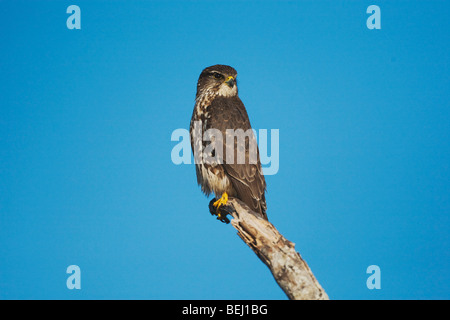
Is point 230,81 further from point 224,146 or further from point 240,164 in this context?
point 240,164

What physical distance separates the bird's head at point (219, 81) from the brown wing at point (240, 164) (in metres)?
0.10

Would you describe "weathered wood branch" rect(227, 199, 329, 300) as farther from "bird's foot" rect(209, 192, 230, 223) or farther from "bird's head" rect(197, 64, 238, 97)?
"bird's head" rect(197, 64, 238, 97)

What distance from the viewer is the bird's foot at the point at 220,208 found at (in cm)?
378

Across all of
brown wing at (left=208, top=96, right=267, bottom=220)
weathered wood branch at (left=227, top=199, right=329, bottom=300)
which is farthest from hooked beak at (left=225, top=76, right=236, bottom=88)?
weathered wood branch at (left=227, top=199, right=329, bottom=300)

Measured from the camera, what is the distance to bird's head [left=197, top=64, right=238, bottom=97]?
13.0 feet

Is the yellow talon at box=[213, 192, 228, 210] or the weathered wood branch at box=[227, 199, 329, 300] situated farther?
the yellow talon at box=[213, 192, 228, 210]

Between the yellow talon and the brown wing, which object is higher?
the brown wing

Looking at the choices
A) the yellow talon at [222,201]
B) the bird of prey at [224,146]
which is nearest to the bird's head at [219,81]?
the bird of prey at [224,146]

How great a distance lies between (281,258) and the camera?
2.79m
